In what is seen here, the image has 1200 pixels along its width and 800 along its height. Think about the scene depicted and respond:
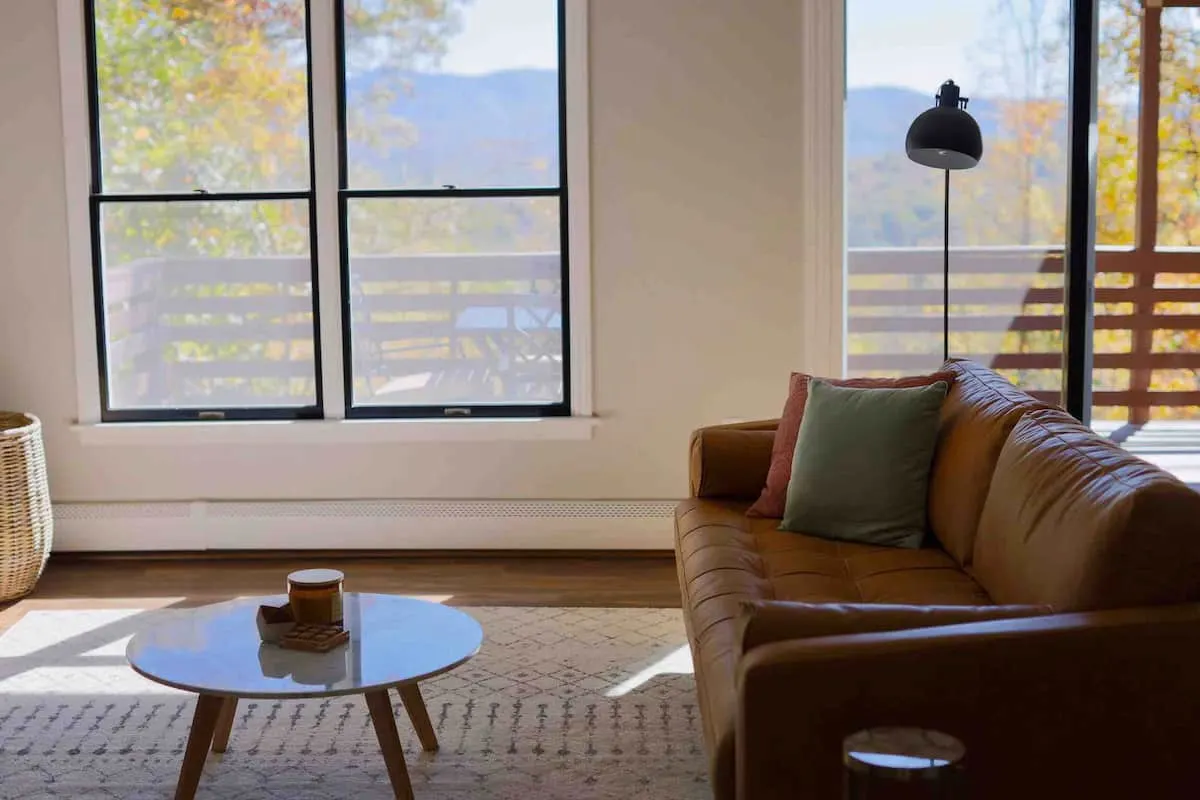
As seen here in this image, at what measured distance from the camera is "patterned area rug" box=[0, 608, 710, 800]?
Result: 3.12m

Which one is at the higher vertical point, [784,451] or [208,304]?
[208,304]

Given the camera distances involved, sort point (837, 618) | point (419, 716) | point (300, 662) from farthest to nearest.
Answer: point (419, 716) < point (300, 662) < point (837, 618)

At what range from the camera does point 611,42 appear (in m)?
5.12

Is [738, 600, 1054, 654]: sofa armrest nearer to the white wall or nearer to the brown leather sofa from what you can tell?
the brown leather sofa

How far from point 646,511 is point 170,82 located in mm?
2508

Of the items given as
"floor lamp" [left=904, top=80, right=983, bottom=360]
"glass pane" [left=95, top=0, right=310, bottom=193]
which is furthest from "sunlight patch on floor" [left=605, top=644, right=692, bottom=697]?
"glass pane" [left=95, top=0, right=310, bottom=193]

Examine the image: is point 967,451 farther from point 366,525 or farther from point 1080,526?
point 366,525

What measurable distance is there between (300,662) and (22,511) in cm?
235

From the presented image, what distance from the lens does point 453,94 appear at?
17.3 feet

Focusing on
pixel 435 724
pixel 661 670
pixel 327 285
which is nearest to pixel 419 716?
pixel 435 724

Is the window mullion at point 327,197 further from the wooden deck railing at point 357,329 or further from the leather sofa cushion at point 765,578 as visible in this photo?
the leather sofa cushion at point 765,578

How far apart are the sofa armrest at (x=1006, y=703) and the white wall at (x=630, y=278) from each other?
3109 mm

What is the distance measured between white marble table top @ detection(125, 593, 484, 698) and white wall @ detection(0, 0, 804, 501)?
2.04 metres

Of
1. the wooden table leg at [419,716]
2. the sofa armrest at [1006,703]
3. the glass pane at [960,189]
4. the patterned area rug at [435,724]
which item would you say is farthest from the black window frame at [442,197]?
the sofa armrest at [1006,703]
